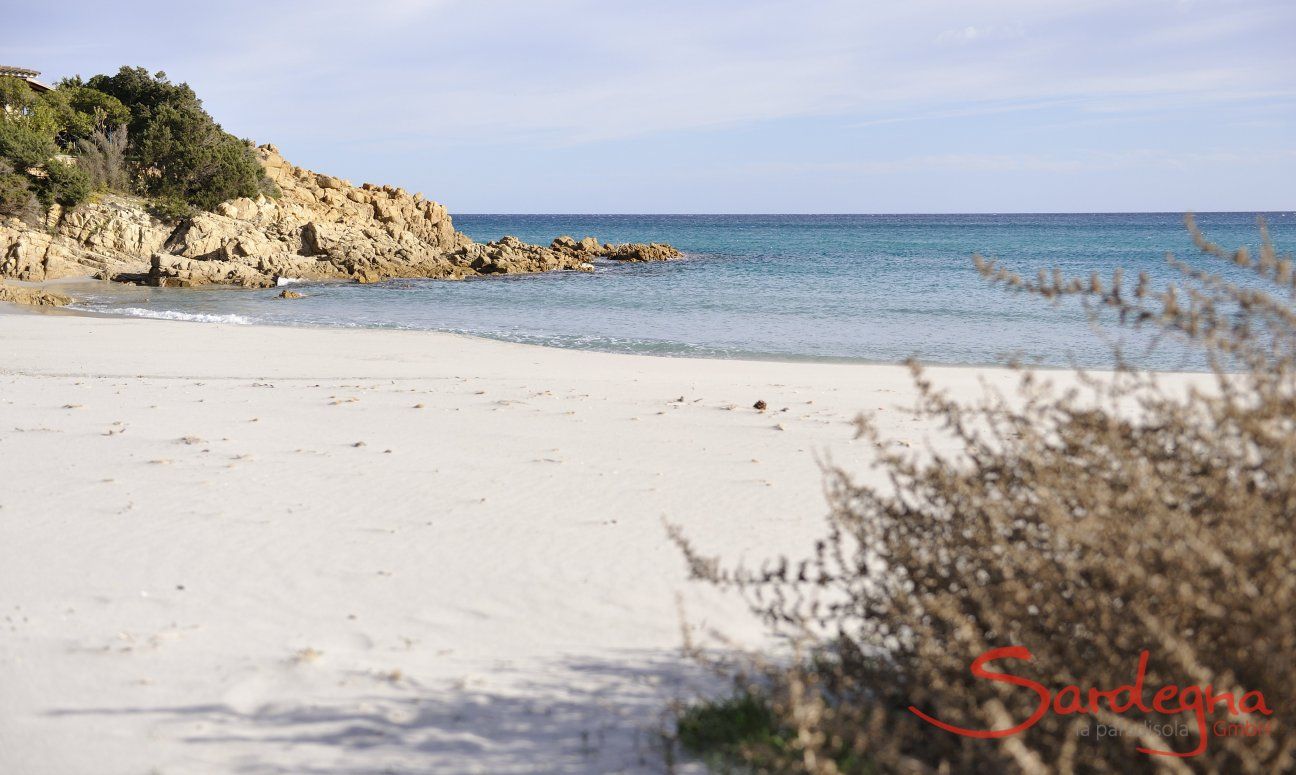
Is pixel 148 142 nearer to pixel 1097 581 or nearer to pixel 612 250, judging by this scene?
pixel 612 250

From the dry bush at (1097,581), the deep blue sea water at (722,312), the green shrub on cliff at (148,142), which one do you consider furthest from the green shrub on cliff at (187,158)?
the dry bush at (1097,581)

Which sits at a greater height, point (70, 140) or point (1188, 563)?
point (70, 140)

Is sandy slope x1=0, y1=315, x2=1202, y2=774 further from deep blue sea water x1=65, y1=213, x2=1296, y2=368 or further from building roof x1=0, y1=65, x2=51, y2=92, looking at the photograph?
building roof x1=0, y1=65, x2=51, y2=92

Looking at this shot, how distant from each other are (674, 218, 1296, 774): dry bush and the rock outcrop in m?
30.4

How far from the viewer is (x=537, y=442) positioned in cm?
809

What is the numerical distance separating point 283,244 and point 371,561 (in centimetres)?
3486

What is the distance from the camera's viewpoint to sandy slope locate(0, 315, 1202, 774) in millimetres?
3551

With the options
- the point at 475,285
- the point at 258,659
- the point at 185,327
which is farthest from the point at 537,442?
the point at 475,285

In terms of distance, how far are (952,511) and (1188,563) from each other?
73 centimetres

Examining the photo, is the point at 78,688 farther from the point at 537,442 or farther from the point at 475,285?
the point at 475,285

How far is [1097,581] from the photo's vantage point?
2.70 m

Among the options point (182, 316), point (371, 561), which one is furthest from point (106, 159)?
point (371, 561)

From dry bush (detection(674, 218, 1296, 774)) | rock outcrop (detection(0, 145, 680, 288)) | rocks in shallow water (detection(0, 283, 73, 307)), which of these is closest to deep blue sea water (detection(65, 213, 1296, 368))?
rocks in shallow water (detection(0, 283, 73, 307))

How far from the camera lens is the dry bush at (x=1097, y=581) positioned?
2488 millimetres
